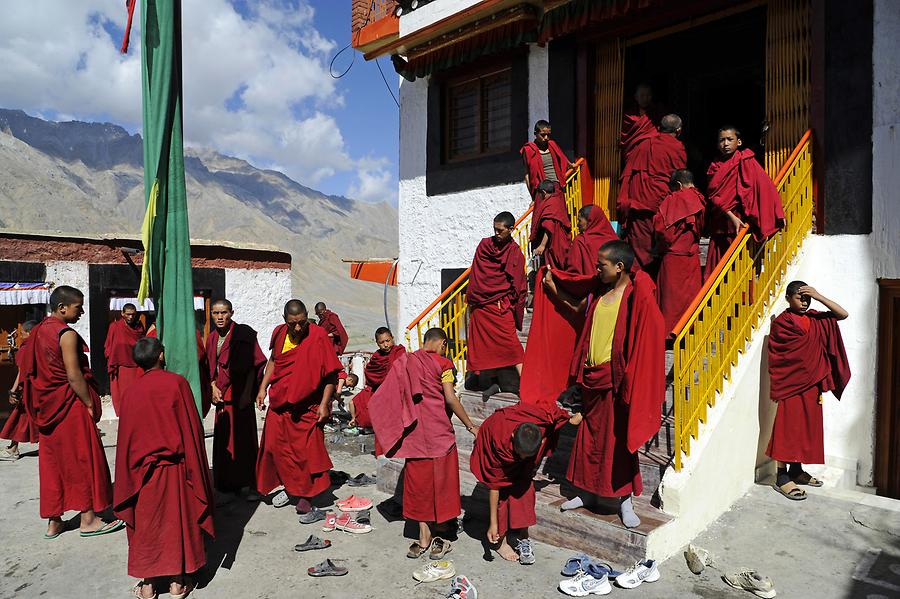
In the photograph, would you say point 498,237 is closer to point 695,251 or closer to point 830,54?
point 695,251

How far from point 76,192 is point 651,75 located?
65389 millimetres

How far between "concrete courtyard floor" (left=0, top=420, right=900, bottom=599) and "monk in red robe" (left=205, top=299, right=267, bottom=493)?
35 cm

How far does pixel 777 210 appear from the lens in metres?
5.51

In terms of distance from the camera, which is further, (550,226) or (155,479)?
(550,226)

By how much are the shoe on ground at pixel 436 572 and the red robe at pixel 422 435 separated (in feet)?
1.11

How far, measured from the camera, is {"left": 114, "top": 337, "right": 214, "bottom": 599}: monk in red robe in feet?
12.1

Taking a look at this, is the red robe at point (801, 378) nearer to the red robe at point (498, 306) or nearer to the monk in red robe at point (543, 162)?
the red robe at point (498, 306)

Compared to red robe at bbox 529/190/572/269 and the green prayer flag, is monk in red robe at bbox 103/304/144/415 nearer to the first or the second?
the green prayer flag

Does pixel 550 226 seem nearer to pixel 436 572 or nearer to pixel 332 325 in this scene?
pixel 436 572

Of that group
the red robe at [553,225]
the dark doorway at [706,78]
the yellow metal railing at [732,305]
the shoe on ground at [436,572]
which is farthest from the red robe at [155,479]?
the dark doorway at [706,78]

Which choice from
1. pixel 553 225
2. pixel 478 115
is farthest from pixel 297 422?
pixel 478 115

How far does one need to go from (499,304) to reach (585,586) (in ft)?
9.55

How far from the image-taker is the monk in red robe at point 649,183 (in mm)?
6484

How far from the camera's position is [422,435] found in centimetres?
446
